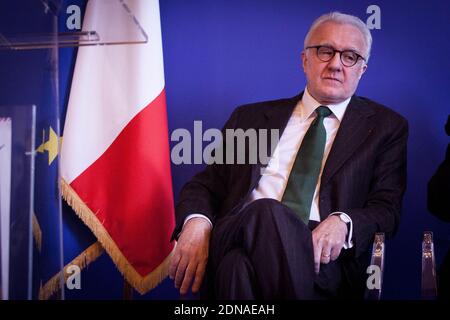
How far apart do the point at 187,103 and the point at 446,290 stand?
1339mm

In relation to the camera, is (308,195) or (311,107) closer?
(308,195)

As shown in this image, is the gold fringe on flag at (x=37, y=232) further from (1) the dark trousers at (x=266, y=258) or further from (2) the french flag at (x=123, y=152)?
(2) the french flag at (x=123, y=152)

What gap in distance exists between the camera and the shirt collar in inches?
82.7

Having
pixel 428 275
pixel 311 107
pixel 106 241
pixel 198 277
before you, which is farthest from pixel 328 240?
pixel 106 241

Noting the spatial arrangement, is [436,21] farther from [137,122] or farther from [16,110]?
[16,110]

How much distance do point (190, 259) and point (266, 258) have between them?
292mm

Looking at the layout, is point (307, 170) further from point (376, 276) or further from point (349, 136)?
point (376, 276)

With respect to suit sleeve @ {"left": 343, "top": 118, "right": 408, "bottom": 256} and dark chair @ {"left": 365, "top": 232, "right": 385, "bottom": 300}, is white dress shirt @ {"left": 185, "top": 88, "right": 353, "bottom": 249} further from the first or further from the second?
dark chair @ {"left": 365, "top": 232, "right": 385, "bottom": 300}

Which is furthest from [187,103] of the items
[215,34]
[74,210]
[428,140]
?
[428,140]

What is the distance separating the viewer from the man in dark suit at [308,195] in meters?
1.50

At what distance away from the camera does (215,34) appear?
258cm

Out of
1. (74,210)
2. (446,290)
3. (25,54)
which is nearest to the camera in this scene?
(25,54)

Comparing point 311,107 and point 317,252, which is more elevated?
point 311,107

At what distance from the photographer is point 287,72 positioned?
8.42 ft
